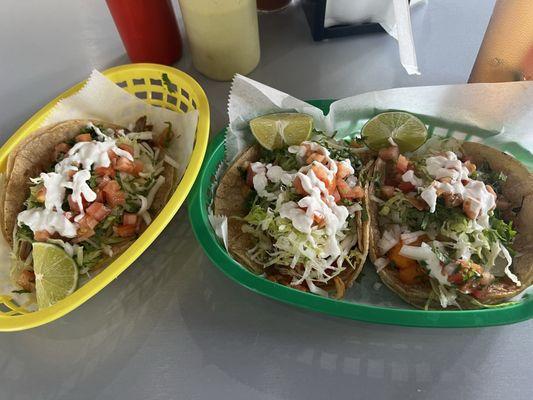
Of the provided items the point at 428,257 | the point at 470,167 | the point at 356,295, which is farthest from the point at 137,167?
the point at 470,167

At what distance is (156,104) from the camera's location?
1.71 metres

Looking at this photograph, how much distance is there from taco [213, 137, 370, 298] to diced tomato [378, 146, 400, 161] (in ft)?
0.22

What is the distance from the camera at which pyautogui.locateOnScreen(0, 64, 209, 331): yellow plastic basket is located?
1.09m

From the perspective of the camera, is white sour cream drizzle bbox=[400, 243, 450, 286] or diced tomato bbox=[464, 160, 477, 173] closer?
white sour cream drizzle bbox=[400, 243, 450, 286]

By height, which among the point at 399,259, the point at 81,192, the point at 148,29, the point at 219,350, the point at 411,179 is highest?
the point at 148,29

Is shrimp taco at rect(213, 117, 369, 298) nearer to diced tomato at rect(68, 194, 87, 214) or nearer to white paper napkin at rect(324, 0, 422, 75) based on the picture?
diced tomato at rect(68, 194, 87, 214)

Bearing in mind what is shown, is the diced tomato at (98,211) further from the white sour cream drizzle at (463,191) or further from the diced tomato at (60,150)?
the white sour cream drizzle at (463,191)

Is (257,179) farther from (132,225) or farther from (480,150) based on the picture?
(480,150)

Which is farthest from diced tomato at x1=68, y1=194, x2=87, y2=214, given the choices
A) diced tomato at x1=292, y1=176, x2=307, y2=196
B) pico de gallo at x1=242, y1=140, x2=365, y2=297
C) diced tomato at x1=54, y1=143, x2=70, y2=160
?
diced tomato at x1=292, y1=176, x2=307, y2=196

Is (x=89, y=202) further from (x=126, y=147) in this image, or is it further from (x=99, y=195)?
(x=126, y=147)

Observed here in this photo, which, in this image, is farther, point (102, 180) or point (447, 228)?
point (102, 180)

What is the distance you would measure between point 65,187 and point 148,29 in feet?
2.71

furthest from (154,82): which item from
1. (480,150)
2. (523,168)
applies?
(523,168)

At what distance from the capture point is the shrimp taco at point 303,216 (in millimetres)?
1259
